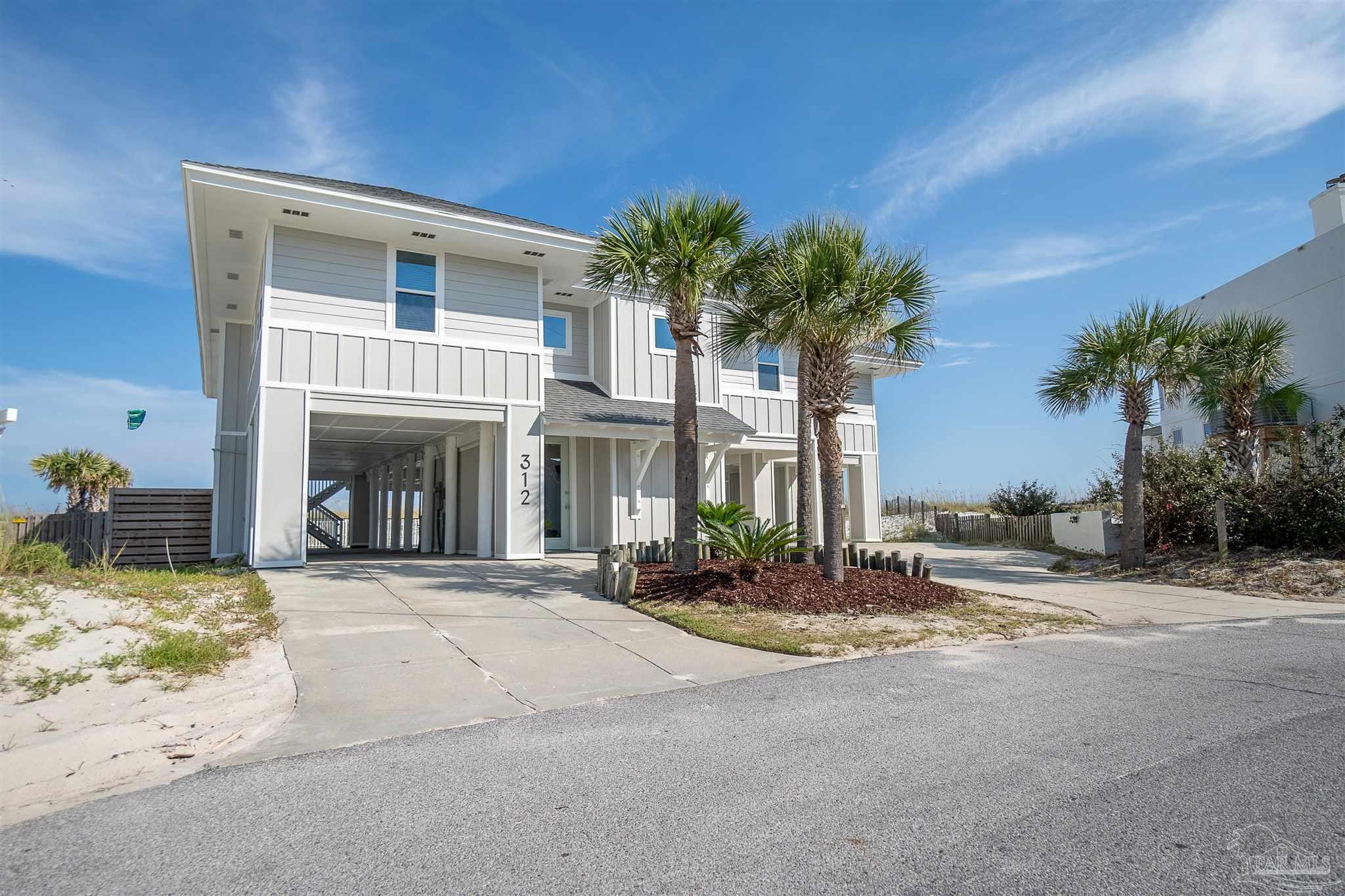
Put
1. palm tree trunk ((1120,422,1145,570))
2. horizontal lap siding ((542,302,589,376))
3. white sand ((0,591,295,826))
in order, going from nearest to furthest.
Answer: white sand ((0,591,295,826))
palm tree trunk ((1120,422,1145,570))
horizontal lap siding ((542,302,589,376))

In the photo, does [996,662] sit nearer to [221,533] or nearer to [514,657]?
[514,657]

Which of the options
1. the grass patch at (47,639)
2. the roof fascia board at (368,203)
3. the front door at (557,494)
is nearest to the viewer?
the grass patch at (47,639)

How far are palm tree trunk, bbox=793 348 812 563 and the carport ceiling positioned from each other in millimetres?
6618

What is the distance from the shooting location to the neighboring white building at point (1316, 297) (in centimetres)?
2003

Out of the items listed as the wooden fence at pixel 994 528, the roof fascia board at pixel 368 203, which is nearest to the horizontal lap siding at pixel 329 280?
the roof fascia board at pixel 368 203

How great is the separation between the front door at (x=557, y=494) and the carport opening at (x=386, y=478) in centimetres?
156

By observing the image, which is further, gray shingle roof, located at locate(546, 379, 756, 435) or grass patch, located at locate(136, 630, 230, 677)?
gray shingle roof, located at locate(546, 379, 756, 435)

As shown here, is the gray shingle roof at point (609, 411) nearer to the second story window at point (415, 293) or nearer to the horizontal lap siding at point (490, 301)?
the horizontal lap siding at point (490, 301)

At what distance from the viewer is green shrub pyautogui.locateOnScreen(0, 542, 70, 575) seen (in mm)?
7789

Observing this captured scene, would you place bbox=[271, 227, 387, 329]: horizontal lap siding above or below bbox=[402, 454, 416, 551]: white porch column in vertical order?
above

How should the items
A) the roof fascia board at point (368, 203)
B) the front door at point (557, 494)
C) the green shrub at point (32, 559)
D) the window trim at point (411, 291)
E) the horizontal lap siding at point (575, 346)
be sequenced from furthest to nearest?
the horizontal lap siding at point (575, 346) < the front door at point (557, 494) < the window trim at point (411, 291) < the roof fascia board at point (368, 203) < the green shrub at point (32, 559)

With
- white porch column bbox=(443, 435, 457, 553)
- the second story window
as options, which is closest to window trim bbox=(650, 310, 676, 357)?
white porch column bbox=(443, 435, 457, 553)

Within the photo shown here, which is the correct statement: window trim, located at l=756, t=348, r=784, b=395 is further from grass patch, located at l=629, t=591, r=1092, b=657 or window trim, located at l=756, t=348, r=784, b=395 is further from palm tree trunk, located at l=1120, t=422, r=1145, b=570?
grass patch, located at l=629, t=591, r=1092, b=657

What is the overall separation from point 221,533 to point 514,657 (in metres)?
12.4
